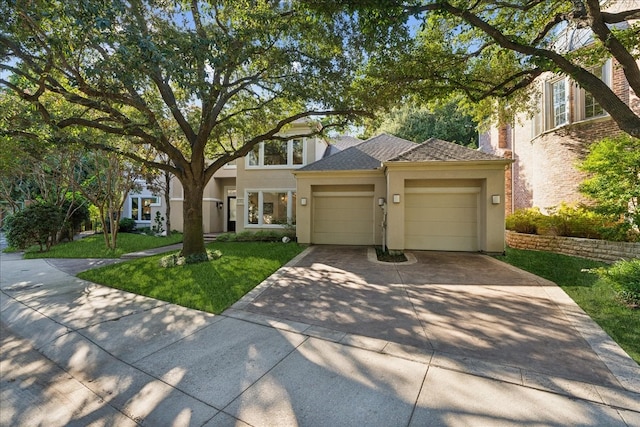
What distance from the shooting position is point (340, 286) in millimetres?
6336

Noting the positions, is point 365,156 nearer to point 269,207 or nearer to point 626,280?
point 269,207

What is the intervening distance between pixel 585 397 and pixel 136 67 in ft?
25.3

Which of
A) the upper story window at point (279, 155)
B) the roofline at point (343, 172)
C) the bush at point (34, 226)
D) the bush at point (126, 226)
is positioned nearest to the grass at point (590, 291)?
the roofline at point (343, 172)

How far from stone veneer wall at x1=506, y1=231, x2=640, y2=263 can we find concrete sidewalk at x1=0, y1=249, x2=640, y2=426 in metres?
6.79

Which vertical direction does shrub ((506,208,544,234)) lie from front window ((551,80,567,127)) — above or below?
below

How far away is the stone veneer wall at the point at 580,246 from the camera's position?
291 inches

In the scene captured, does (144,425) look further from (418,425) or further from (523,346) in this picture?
(523,346)

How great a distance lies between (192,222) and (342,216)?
5877mm

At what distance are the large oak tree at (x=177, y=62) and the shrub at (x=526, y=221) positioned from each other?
7.32 metres

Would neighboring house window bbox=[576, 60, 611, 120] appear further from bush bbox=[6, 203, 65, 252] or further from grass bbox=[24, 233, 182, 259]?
bush bbox=[6, 203, 65, 252]

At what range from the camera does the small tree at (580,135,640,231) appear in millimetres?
6361

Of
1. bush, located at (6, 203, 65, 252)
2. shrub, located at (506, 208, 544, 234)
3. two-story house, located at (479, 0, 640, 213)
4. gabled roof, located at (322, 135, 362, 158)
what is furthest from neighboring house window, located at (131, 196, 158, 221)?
shrub, located at (506, 208, 544, 234)

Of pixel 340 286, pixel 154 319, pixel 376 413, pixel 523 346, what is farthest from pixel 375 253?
pixel 376 413

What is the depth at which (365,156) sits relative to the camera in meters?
13.0
